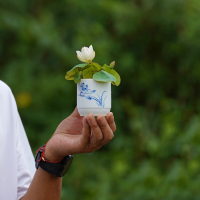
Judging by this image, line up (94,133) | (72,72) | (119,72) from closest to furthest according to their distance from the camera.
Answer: (94,133) < (72,72) < (119,72)

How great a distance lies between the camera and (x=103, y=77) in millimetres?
1095

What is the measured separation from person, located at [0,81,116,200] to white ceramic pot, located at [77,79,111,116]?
Result: 60mm

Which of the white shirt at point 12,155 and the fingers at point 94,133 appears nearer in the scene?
the fingers at point 94,133

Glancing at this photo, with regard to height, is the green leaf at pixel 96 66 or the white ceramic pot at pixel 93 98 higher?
the green leaf at pixel 96 66

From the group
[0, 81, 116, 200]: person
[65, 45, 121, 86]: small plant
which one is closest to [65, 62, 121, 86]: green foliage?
[65, 45, 121, 86]: small plant

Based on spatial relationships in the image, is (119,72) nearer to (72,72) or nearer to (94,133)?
(72,72)

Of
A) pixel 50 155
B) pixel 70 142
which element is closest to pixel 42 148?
pixel 50 155

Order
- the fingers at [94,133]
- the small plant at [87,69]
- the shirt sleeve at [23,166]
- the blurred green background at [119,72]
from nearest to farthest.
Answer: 1. the fingers at [94,133]
2. the small plant at [87,69]
3. the shirt sleeve at [23,166]
4. the blurred green background at [119,72]

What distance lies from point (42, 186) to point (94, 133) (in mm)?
321

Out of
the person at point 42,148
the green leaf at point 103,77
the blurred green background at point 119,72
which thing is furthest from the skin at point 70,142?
the blurred green background at point 119,72

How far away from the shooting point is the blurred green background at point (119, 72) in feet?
10.2

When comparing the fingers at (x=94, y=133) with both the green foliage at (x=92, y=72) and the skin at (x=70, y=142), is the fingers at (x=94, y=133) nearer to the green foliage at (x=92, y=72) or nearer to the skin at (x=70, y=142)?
the skin at (x=70, y=142)

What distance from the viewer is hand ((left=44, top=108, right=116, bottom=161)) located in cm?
103

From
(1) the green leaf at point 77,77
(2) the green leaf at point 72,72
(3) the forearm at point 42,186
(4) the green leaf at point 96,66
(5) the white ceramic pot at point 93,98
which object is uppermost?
(4) the green leaf at point 96,66
